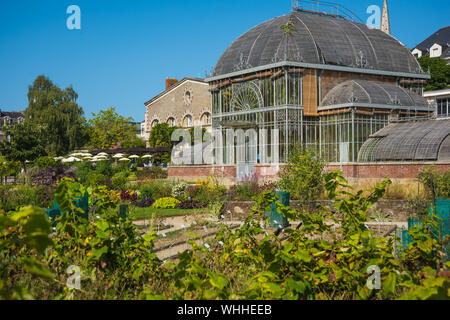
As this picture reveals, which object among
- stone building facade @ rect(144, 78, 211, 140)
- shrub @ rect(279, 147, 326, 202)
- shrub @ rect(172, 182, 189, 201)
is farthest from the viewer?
stone building facade @ rect(144, 78, 211, 140)

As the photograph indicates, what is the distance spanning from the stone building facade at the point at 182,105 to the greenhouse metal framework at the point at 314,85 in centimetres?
1947

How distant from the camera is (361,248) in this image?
4539 mm

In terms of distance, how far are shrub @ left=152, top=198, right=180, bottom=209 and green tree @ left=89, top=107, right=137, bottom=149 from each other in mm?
45120

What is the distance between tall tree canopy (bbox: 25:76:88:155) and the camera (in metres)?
52.9

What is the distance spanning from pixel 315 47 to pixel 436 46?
1885 inches

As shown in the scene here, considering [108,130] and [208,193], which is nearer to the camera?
[208,193]

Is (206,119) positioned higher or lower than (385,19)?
lower

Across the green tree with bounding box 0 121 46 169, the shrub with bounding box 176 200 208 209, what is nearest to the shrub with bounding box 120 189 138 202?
the shrub with bounding box 176 200 208 209

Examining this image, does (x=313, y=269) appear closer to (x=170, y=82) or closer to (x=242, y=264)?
(x=242, y=264)

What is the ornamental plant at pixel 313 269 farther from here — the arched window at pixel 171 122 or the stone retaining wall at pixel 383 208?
the arched window at pixel 171 122

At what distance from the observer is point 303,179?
13758 millimetres

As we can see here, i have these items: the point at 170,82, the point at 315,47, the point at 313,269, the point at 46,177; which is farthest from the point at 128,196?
the point at 170,82

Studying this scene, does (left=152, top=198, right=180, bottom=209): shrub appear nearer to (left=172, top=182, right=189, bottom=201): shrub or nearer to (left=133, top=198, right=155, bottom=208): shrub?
(left=133, top=198, right=155, bottom=208): shrub
